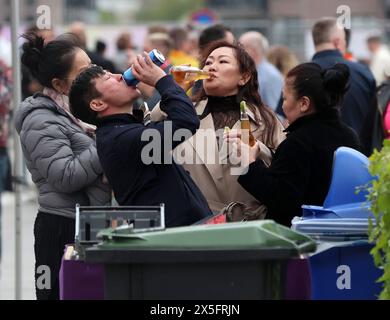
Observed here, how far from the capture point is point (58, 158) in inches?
216

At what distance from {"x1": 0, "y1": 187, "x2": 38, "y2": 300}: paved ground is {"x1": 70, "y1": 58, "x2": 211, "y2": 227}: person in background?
3744mm

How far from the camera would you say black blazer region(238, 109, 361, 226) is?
211 inches

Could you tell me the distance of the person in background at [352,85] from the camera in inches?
317

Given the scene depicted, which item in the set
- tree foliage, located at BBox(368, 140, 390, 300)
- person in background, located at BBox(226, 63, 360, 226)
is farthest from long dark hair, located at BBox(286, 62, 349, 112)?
tree foliage, located at BBox(368, 140, 390, 300)

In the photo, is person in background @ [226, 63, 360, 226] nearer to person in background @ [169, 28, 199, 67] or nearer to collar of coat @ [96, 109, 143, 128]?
collar of coat @ [96, 109, 143, 128]

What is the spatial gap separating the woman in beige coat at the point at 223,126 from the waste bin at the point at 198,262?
1573 mm

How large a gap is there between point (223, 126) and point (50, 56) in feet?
3.04

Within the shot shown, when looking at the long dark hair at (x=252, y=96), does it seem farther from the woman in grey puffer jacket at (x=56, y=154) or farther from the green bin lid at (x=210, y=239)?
the green bin lid at (x=210, y=239)

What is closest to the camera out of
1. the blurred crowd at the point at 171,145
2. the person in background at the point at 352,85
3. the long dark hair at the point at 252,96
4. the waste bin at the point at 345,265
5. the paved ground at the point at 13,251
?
the waste bin at the point at 345,265

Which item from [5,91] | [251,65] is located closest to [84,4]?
[5,91]

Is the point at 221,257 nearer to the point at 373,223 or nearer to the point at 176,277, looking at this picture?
the point at 176,277

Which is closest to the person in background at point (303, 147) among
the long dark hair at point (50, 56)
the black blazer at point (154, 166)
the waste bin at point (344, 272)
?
the black blazer at point (154, 166)

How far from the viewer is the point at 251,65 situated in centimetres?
591

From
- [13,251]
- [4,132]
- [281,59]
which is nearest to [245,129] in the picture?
[4,132]
